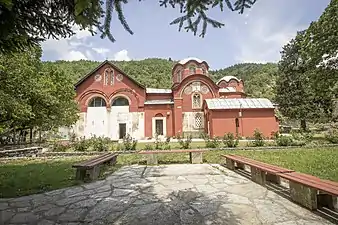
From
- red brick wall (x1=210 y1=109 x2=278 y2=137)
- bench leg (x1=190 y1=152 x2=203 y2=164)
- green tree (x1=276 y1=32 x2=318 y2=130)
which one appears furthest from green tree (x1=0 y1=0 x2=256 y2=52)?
green tree (x1=276 y1=32 x2=318 y2=130)

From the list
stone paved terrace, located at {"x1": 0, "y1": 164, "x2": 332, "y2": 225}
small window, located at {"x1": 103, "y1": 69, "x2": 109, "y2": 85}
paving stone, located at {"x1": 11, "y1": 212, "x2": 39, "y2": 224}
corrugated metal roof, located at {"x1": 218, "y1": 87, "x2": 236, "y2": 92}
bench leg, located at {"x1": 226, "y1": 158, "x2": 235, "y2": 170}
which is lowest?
→ paving stone, located at {"x1": 11, "y1": 212, "x2": 39, "y2": 224}

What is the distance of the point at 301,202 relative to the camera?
174 inches

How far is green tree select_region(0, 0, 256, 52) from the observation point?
327 cm

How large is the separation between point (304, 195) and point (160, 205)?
233 cm

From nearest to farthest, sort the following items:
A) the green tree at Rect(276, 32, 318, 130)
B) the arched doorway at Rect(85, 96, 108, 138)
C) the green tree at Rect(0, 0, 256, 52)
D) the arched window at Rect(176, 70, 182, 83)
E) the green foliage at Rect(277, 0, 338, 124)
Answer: the green tree at Rect(0, 0, 256, 52)
the green foliage at Rect(277, 0, 338, 124)
the arched doorway at Rect(85, 96, 108, 138)
the green tree at Rect(276, 32, 318, 130)
the arched window at Rect(176, 70, 182, 83)

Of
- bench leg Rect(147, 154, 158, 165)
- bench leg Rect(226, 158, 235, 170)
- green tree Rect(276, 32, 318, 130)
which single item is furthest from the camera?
green tree Rect(276, 32, 318, 130)

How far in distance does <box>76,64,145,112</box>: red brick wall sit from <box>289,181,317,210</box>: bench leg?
88.4 ft

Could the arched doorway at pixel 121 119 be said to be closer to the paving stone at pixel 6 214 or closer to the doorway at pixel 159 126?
the doorway at pixel 159 126

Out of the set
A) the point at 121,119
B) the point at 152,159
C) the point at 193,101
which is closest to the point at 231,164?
the point at 152,159

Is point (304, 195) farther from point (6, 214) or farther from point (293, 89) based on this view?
point (293, 89)

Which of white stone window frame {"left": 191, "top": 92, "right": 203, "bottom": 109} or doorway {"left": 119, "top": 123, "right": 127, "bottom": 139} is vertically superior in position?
white stone window frame {"left": 191, "top": 92, "right": 203, "bottom": 109}

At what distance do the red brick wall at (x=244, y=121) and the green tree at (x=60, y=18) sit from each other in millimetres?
23297

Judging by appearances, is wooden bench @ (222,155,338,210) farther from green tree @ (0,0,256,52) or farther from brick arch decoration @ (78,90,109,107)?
brick arch decoration @ (78,90,109,107)

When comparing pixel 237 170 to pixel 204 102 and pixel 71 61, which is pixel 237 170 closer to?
pixel 204 102
